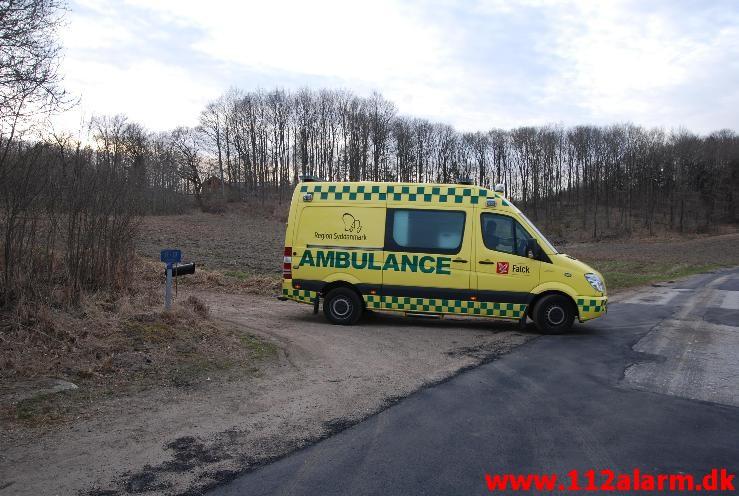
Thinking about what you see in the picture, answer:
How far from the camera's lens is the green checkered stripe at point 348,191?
37.5 feet

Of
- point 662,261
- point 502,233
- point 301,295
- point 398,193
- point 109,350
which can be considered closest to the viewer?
point 109,350

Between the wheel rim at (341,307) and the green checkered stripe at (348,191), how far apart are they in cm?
200

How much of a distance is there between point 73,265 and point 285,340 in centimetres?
342

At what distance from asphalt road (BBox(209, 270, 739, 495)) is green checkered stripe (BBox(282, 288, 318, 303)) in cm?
427

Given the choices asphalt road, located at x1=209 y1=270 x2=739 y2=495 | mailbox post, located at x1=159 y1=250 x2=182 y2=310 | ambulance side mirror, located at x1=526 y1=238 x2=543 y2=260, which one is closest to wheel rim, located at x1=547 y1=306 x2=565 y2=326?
ambulance side mirror, located at x1=526 y1=238 x2=543 y2=260

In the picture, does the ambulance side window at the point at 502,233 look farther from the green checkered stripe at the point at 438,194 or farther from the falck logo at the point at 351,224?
the falck logo at the point at 351,224

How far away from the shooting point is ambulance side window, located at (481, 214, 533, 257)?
1101 centimetres

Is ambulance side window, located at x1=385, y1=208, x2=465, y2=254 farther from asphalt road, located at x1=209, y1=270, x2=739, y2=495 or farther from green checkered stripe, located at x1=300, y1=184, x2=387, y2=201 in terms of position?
asphalt road, located at x1=209, y1=270, x2=739, y2=495

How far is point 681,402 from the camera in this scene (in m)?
6.33

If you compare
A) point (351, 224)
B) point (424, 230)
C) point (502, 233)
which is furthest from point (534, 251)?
point (351, 224)

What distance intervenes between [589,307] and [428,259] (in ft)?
10.2

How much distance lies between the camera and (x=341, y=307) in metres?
11.4

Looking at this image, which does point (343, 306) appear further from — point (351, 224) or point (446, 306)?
point (446, 306)

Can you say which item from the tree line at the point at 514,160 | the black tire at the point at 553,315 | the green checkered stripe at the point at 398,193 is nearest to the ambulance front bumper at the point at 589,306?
the black tire at the point at 553,315
